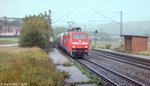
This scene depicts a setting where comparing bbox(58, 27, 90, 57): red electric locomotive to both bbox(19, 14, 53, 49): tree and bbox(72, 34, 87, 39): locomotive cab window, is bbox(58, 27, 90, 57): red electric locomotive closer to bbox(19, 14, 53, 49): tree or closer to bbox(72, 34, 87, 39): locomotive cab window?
bbox(72, 34, 87, 39): locomotive cab window

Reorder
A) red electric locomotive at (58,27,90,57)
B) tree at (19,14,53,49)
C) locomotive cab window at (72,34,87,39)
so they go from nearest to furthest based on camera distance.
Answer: red electric locomotive at (58,27,90,57)
locomotive cab window at (72,34,87,39)
tree at (19,14,53,49)

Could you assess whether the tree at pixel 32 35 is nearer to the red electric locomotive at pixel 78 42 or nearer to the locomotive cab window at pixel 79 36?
the red electric locomotive at pixel 78 42

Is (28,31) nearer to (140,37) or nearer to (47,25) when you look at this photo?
(47,25)

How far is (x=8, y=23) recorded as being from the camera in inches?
4781

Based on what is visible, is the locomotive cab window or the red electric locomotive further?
the locomotive cab window

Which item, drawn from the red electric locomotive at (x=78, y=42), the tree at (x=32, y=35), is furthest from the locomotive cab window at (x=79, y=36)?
the tree at (x=32, y=35)

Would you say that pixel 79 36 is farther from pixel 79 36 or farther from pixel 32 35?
pixel 32 35

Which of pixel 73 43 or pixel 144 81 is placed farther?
pixel 73 43

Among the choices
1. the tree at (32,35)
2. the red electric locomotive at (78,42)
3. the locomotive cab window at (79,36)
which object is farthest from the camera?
the tree at (32,35)

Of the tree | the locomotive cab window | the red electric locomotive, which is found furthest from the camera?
the tree

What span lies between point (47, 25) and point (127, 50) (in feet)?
48.9

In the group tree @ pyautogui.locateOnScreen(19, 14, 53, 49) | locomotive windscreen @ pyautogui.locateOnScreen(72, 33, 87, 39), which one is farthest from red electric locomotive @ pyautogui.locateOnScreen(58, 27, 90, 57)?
tree @ pyautogui.locateOnScreen(19, 14, 53, 49)

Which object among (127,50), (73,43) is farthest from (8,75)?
(127,50)

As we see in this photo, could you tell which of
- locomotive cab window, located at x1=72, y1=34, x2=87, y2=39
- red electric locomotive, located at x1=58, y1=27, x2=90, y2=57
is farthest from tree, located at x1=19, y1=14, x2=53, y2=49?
locomotive cab window, located at x1=72, y1=34, x2=87, y2=39
